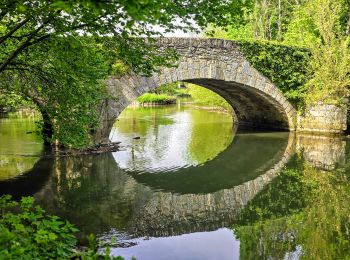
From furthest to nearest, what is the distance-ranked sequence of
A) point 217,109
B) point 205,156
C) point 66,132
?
point 217,109 → point 205,156 → point 66,132

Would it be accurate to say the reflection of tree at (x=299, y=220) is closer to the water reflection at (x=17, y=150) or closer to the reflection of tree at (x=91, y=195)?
the reflection of tree at (x=91, y=195)

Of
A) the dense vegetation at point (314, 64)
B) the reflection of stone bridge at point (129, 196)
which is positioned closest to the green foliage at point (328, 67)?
the dense vegetation at point (314, 64)

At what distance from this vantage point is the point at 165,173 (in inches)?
471

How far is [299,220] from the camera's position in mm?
7820

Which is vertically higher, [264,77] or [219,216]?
[264,77]

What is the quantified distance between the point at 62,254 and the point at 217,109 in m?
34.0

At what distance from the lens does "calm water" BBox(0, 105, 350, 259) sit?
673cm

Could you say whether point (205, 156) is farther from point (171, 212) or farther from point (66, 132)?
point (66, 132)

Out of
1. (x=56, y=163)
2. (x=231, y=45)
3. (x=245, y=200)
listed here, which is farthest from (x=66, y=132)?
(x=231, y=45)

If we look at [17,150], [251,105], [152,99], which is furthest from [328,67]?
[152,99]

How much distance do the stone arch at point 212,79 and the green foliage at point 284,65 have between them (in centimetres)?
34

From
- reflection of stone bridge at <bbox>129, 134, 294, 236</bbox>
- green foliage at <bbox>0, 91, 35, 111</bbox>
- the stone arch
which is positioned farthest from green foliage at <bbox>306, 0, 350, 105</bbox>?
green foliage at <bbox>0, 91, 35, 111</bbox>

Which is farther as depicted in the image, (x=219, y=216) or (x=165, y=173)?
(x=165, y=173)

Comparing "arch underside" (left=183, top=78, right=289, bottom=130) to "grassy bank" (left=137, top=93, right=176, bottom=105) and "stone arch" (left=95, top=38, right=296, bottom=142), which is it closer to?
"stone arch" (left=95, top=38, right=296, bottom=142)
